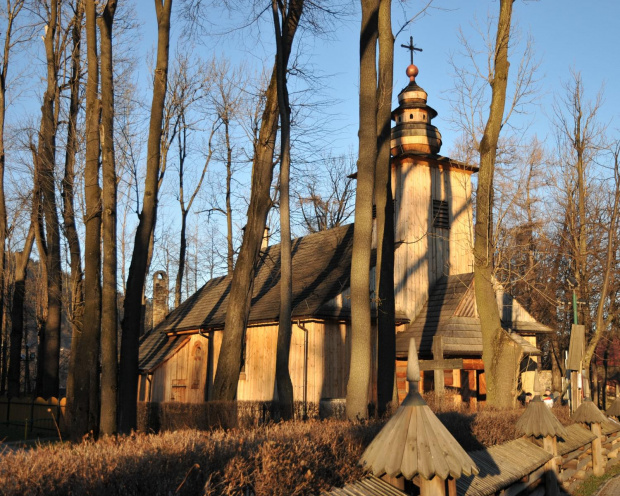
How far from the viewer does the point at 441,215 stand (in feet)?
80.1

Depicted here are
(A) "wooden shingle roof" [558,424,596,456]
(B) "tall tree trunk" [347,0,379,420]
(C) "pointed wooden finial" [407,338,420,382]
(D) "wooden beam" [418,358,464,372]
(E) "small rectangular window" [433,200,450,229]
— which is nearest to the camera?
(C) "pointed wooden finial" [407,338,420,382]

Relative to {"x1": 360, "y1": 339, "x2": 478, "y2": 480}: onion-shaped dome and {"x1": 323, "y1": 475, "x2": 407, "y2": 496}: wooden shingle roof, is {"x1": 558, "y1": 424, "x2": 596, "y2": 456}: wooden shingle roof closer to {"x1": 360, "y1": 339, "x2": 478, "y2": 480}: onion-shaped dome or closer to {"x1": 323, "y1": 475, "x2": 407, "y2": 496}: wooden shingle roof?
{"x1": 323, "y1": 475, "x2": 407, "y2": 496}: wooden shingle roof

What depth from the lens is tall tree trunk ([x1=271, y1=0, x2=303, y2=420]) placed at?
15.1 metres

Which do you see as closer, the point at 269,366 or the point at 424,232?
the point at 269,366

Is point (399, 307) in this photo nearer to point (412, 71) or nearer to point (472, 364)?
point (472, 364)

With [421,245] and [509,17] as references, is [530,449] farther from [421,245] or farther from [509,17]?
[421,245]

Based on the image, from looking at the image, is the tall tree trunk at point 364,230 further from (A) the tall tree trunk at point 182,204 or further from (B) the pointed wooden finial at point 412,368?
(A) the tall tree trunk at point 182,204

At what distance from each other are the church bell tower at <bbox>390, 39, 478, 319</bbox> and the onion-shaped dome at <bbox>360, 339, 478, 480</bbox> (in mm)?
16322

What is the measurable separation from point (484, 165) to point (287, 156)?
4.89m

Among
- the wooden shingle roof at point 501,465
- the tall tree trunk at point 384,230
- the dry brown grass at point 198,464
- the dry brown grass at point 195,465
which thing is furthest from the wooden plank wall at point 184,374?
the dry brown grass at point 195,465

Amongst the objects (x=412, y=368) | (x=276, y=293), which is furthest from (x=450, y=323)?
(x=412, y=368)

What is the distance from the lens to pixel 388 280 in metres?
13.8

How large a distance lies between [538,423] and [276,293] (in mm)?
14365

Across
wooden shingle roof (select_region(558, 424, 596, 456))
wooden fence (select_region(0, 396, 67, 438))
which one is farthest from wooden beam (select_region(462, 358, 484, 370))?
wooden fence (select_region(0, 396, 67, 438))
